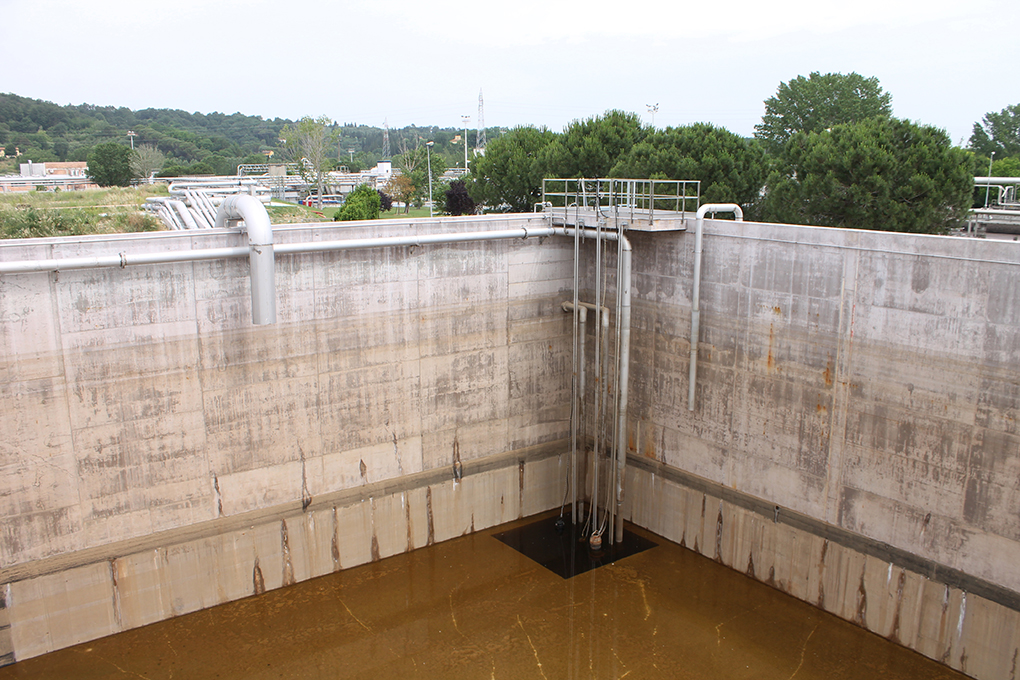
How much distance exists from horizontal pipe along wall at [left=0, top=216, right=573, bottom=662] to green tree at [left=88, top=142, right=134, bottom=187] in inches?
1471

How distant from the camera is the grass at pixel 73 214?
2261 cm

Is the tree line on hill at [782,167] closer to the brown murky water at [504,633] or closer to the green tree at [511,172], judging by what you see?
the green tree at [511,172]

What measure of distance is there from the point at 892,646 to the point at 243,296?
12.1 meters

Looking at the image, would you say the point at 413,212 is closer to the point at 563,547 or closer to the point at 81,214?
the point at 81,214

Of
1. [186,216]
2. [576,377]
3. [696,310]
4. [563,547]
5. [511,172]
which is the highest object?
[511,172]

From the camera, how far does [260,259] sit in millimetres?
12305

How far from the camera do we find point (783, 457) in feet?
45.6

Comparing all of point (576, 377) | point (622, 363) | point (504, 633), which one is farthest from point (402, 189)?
point (504, 633)

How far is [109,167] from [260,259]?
38921 millimetres

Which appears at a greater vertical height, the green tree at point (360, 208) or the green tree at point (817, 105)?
the green tree at point (817, 105)

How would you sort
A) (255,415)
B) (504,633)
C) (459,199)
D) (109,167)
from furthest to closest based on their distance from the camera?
(109,167) → (459,199) → (255,415) → (504,633)

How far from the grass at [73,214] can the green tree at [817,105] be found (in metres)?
30.9

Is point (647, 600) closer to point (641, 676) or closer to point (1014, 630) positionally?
point (641, 676)

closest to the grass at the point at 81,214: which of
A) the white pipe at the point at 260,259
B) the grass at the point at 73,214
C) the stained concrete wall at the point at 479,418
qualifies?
the grass at the point at 73,214
